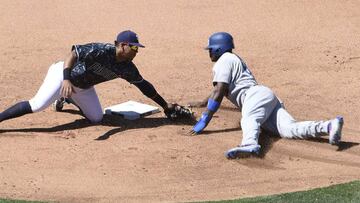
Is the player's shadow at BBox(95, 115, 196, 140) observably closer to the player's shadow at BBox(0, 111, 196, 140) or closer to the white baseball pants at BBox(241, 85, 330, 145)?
the player's shadow at BBox(0, 111, 196, 140)

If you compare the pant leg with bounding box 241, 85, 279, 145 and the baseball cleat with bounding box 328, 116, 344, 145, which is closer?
the baseball cleat with bounding box 328, 116, 344, 145

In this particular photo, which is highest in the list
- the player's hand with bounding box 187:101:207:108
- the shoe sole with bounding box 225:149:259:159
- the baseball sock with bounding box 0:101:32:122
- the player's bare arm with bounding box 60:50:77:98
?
the player's bare arm with bounding box 60:50:77:98

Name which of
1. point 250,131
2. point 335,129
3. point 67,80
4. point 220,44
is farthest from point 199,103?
point 335,129

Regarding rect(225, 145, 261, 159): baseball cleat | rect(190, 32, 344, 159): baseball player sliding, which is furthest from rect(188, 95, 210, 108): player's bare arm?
rect(225, 145, 261, 159): baseball cleat

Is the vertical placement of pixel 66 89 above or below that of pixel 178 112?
above

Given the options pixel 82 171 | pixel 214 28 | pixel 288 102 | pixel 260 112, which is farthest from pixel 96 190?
pixel 214 28

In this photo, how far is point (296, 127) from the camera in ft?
31.4

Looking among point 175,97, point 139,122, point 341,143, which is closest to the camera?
point 341,143

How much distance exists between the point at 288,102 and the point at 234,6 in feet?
15.2

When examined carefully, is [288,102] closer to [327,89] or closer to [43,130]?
[327,89]

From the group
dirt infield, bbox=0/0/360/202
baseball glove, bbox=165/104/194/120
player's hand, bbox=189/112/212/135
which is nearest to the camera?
dirt infield, bbox=0/0/360/202

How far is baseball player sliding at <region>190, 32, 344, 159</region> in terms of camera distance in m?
9.46

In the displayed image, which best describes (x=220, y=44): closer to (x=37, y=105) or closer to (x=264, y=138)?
(x=264, y=138)

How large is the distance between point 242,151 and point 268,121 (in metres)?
0.86
